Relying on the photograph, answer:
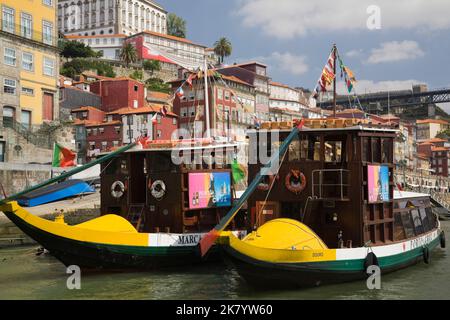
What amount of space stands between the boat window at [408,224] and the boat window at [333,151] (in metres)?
4.29

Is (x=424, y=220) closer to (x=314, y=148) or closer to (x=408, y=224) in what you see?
(x=408, y=224)

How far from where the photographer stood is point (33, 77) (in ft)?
149

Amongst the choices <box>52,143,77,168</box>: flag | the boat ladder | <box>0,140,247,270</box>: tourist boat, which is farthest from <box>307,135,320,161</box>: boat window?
<box>52,143,77,168</box>: flag

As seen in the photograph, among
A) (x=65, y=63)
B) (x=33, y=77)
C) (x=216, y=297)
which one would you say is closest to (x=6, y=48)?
(x=33, y=77)

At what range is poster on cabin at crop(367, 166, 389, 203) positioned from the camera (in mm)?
16969

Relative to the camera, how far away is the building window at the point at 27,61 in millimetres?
44531

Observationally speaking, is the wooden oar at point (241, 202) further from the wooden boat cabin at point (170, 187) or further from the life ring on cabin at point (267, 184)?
the wooden boat cabin at point (170, 187)

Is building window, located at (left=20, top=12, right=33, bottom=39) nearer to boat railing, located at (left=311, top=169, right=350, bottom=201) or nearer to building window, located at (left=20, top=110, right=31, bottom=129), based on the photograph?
building window, located at (left=20, top=110, right=31, bottom=129)

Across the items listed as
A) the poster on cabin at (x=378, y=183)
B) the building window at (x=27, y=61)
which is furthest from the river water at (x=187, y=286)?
the building window at (x=27, y=61)

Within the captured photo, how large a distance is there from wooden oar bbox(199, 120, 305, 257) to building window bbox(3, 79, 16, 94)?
109 ft

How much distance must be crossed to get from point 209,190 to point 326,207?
5618 mm

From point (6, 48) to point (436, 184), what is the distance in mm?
84657
